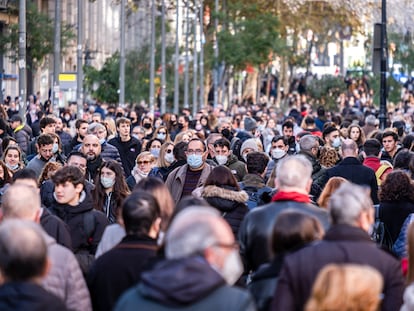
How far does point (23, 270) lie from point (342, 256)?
5.80ft

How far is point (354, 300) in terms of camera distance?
6.70m

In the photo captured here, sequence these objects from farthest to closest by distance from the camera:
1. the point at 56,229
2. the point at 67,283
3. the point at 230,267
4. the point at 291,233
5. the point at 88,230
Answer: the point at 88,230
the point at 56,229
the point at 67,283
the point at 291,233
the point at 230,267

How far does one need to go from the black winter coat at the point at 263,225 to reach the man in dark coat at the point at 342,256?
0.79 metres

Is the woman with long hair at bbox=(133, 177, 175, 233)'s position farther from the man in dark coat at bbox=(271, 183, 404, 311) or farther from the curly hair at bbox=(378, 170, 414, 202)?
the curly hair at bbox=(378, 170, 414, 202)

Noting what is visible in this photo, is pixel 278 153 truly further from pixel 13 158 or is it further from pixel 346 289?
pixel 346 289

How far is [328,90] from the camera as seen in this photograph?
59.8 meters

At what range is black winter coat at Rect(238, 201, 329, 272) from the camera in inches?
360

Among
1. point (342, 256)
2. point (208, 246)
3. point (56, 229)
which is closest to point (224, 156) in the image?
point (56, 229)

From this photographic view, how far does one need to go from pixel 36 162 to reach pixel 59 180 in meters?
6.11

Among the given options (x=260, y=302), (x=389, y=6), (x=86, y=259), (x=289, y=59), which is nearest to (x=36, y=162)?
(x=86, y=259)

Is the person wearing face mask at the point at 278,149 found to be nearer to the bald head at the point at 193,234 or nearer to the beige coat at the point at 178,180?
the beige coat at the point at 178,180

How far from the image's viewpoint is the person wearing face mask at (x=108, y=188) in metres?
13.6

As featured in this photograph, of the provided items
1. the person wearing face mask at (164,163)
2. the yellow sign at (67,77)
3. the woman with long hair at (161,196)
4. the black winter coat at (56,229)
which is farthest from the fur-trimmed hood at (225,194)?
the yellow sign at (67,77)

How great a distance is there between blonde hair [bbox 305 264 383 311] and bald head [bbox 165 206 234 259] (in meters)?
0.50
